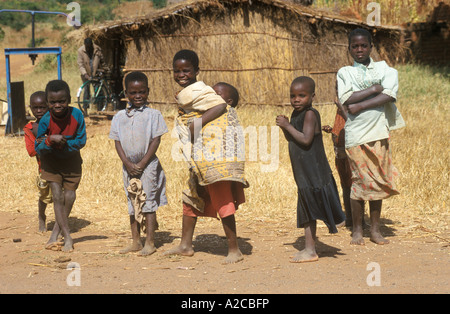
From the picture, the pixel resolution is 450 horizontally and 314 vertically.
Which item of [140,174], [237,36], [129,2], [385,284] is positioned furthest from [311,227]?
[129,2]

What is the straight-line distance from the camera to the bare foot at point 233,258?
4.41 meters

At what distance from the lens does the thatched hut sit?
12.6 meters

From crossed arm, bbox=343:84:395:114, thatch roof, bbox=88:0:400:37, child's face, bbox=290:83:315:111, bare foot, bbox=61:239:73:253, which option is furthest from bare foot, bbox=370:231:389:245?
thatch roof, bbox=88:0:400:37

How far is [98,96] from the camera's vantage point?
14055mm

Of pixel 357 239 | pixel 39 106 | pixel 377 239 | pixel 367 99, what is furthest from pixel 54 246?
pixel 367 99

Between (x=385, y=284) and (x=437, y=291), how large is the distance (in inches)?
12.5

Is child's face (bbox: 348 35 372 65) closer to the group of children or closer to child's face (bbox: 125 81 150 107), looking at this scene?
the group of children

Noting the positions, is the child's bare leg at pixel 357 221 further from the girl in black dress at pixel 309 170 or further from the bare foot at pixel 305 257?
the bare foot at pixel 305 257

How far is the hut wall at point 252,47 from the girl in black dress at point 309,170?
8094 millimetres

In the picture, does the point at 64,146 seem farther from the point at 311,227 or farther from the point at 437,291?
the point at 437,291

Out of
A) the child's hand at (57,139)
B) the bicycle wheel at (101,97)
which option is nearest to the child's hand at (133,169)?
the child's hand at (57,139)

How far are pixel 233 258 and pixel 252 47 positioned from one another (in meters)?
8.75

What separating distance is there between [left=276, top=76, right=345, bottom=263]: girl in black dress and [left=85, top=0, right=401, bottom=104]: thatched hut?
8100mm

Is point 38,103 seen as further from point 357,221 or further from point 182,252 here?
point 357,221
